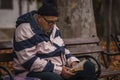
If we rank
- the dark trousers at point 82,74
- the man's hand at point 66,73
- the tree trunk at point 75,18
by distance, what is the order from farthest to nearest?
the tree trunk at point 75,18, the man's hand at point 66,73, the dark trousers at point 82,74

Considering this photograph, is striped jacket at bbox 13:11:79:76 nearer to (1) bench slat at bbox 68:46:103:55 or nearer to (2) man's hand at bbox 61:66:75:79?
(2) man's hand at bbox 61:66:75:79

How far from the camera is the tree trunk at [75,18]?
8.16 meters

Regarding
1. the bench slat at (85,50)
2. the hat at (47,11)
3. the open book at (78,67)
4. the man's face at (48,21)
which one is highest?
the hat at (47,11)

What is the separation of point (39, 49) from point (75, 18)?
195 cm

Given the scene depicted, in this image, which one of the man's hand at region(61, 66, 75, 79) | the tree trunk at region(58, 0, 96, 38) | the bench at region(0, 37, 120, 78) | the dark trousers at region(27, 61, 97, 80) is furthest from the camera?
the tree trunk at region(58, 0, 96, 38)

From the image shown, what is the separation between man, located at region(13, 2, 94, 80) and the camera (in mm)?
6223

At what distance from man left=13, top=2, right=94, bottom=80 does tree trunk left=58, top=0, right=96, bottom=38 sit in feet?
5.12

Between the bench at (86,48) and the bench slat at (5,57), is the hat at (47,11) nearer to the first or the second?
the bench slat at (5,57)

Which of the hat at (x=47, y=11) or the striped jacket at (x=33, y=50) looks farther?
the hat at (x=47, y=11)

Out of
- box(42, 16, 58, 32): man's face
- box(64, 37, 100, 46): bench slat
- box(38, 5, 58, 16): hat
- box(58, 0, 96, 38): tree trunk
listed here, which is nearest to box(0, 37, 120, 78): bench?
box(64, 37, 100, 46): bench slat

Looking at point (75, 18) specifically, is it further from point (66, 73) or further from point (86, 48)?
point (66, 73)

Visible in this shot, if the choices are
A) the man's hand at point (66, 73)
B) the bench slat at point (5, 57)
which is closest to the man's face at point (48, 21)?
the man's hand at point (66, 73)

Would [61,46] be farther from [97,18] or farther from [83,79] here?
[97,18]

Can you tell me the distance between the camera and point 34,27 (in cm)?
638
